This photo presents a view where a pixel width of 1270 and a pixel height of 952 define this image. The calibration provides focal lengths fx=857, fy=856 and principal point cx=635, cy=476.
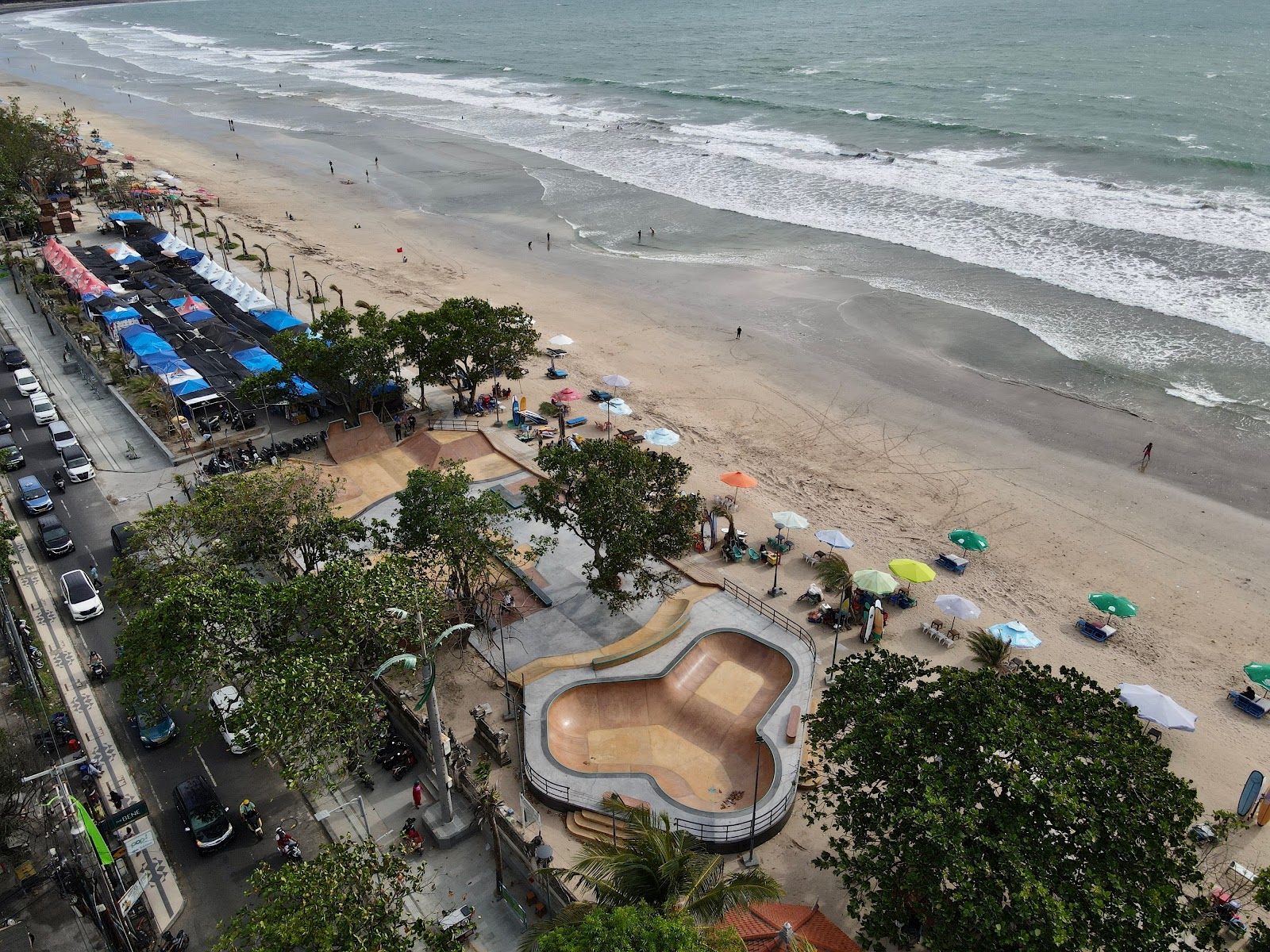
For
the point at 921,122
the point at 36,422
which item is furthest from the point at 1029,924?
the point at 921,122

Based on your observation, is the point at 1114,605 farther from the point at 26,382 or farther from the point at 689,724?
the point at 26,382

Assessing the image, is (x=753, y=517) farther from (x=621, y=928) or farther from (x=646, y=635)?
(x=621, y=928)

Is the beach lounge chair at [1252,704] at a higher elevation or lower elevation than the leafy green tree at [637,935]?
lower

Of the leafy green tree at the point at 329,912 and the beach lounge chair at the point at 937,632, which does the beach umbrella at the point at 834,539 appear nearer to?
the beach lounge chair at the point at 937,632

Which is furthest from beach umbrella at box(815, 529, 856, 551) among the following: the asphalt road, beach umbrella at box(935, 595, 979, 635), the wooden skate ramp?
the wooden skate ramp

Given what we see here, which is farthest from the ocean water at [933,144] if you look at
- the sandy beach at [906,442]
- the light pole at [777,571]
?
the light pole at [777,571]

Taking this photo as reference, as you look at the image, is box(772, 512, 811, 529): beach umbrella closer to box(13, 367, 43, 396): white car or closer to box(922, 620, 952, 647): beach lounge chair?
box(922, 620, 952, 647): beach lounge chair

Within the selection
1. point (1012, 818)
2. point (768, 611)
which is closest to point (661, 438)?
point (768, 611)
